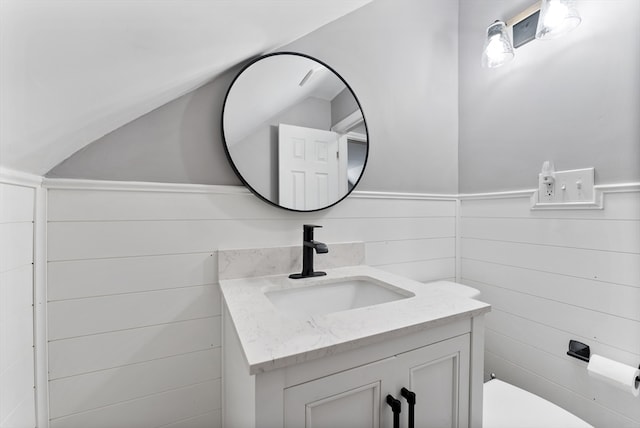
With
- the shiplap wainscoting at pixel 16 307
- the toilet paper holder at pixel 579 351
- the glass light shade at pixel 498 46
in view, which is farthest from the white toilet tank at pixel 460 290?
the shiplap wainscoting at pixel 16 307

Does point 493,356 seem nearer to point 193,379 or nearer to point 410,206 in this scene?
point 410,206

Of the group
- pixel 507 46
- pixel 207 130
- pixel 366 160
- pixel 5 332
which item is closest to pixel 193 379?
pixel 5 332

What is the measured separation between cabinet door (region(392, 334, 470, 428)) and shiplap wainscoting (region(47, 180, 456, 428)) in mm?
632

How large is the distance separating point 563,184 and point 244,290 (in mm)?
1263

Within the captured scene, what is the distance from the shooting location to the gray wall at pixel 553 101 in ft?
3.00

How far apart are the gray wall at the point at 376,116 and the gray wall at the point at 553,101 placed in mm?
105

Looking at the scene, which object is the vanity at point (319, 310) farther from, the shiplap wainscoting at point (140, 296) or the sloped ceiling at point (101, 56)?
the sloped ceiling at point (101, 56)

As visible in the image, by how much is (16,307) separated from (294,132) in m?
0.94

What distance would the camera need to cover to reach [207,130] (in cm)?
97

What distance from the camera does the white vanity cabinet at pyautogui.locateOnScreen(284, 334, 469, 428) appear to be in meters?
0.53

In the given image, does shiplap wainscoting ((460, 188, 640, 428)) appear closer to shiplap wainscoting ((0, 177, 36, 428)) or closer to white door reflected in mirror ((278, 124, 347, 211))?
white door reflected in mirror ((278, 124, 347, 211))

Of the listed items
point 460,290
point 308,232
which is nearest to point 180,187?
point 308,232

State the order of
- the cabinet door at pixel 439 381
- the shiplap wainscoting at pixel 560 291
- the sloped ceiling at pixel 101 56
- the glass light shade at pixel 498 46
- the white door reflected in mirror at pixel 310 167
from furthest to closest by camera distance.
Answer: the glass light shade at pixel 498 46, the white door reflected in mirror at pixel 310 167, the shiplap wainscoting at pixel 560 291, the cabinet door at pixel 439 381, the sloped ceiling at pixel 101 56

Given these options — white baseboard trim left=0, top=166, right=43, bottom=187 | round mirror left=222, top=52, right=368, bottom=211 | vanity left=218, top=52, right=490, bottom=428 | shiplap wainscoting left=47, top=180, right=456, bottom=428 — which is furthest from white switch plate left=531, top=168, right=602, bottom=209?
white baseboard trim left=0, top=166, right=43, bottom=187
